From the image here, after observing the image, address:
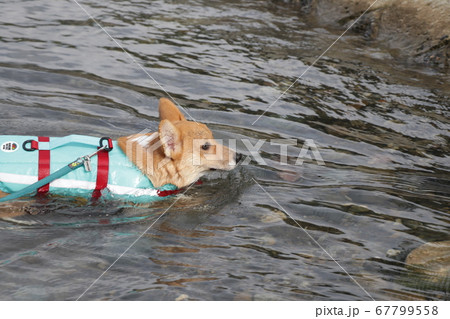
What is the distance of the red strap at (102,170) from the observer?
17.4 ft

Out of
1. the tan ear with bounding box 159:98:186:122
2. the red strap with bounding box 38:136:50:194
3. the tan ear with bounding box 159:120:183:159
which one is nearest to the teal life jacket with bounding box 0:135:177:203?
the red strap with bounding box 38:136:50:194

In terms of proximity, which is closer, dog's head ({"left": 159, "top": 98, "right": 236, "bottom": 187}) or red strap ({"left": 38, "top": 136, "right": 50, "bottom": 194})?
red strap ({"left": 38, "top": 136, "right": 50, "bottom": 194})

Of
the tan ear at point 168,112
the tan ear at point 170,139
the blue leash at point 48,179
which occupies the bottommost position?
the blue leash at point 48,179

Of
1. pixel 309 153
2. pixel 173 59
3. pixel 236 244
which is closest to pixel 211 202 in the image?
pixel 236 244

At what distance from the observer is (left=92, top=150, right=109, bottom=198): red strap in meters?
5.31

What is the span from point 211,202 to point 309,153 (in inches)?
64.6

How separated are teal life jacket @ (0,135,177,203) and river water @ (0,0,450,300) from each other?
225 millimetres

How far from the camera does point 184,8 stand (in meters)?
12.6

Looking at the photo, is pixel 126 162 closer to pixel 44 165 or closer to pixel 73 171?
pixel 73 171

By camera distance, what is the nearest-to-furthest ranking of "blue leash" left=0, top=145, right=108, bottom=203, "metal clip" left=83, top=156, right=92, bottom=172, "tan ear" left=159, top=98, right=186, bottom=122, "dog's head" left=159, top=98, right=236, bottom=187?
"blue leash" left=0, top=145, right=108, bottom=203
"metal clip" left=83, top=156, right=92, bottom=172
"dog's head" left=159, top=98, right=236, bottom=187
"tan ear" left=159, top=98, right=186, bottom=122
